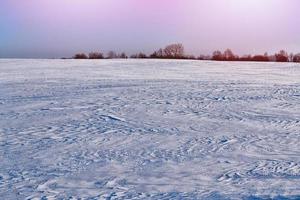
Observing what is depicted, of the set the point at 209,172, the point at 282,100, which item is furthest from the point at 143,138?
the point at 282,100

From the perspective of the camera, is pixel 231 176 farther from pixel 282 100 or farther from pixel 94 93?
pixel 94 93

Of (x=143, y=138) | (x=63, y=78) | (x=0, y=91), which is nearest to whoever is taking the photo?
(x=143, y=138)

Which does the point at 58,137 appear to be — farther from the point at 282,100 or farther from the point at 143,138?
the point at 282,100

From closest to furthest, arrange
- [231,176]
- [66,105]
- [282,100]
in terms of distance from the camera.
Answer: [231,176]
[66,105]
[282,100]

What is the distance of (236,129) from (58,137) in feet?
11.4

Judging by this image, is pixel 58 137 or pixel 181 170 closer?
pixel 181 170

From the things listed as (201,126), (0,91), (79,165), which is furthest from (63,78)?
(79,165)

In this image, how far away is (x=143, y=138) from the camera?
8414 millimetres

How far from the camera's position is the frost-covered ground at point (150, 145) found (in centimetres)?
572

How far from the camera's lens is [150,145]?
792 cm

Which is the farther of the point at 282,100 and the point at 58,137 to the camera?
the point at 282,100

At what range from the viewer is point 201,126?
9.47m

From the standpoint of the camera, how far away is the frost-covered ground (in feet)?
18.8

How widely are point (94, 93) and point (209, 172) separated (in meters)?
8.42
